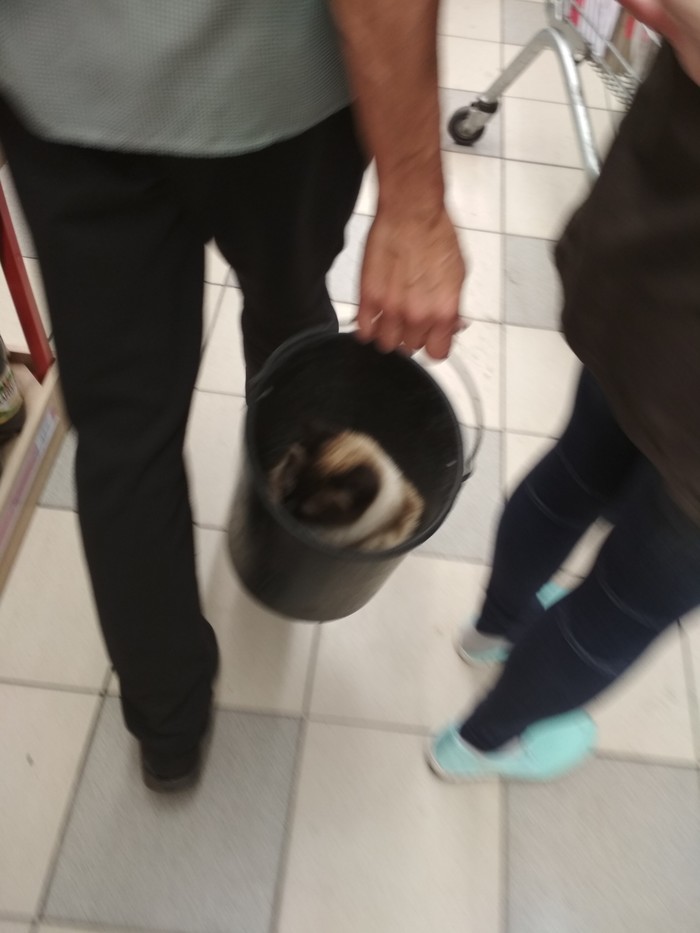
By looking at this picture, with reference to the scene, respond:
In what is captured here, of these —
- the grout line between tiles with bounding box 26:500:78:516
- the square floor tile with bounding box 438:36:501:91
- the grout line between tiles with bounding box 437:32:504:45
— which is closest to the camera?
the grout line between tiles with bounding box 26:500:78:516

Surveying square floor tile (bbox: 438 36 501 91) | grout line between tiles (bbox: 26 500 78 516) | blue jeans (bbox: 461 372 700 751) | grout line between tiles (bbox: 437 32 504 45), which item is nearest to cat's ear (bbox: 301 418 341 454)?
blue jeans (bbox: 461 372 700 751)

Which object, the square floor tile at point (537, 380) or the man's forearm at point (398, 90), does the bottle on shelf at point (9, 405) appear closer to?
the man's forearm at point (398, 90)

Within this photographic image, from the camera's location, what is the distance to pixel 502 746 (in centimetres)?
89

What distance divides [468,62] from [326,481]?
1581 millimetres

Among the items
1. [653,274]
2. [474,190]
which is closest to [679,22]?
[653,274]

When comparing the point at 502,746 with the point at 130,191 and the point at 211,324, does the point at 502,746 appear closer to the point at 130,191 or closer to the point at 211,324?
the point at 130,191

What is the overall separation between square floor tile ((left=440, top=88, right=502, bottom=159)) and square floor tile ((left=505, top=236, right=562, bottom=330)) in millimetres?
296

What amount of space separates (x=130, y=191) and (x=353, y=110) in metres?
0.21

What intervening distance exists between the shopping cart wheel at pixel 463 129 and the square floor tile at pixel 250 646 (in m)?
1.14

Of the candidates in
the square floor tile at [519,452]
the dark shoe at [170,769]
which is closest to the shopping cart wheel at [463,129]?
the square floor tile at [519,452]

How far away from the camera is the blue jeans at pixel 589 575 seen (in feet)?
1.89

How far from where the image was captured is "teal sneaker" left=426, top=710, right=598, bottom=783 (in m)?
0.92

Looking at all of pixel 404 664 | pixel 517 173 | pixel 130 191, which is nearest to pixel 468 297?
pixel 517 173

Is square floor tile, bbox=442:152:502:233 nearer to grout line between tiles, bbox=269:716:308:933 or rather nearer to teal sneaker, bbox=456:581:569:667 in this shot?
teal sneaker, bbox=456:581:569:667
